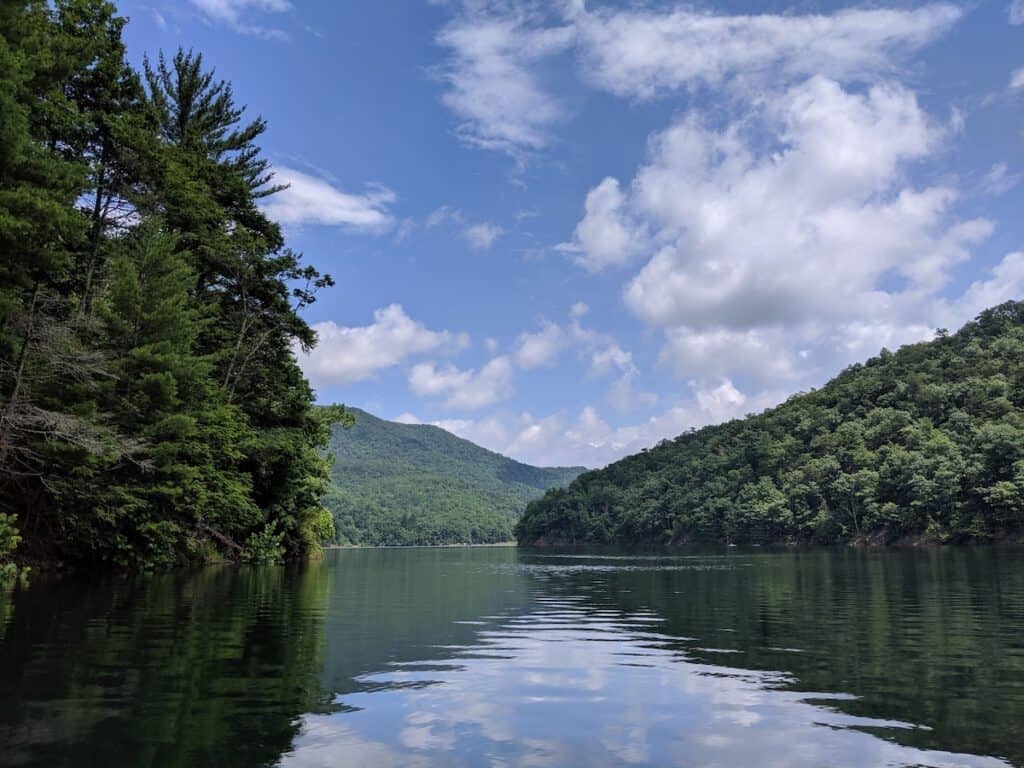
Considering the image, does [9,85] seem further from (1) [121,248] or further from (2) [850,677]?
(2) [850,677]

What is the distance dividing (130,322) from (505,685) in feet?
87.7

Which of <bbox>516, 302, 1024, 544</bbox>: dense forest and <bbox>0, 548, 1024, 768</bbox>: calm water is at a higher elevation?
<bbox>516, 302, 1024, 544</bbox>: dense forest

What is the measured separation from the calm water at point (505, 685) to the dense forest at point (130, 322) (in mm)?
8410

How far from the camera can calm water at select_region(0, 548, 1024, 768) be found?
7094 millimetres

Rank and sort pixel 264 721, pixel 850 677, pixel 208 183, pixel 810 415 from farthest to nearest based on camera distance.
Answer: pixel 810 415, pixel 208 183, pixel 850 677, pixel 264 721

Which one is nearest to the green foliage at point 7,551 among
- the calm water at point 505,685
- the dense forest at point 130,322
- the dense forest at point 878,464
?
the dense forest at point 130,322

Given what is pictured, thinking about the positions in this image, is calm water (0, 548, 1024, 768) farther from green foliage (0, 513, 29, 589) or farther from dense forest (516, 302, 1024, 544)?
dense forest (516, 302, 1024, 544)

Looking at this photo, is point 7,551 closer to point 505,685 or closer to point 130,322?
point 130,322

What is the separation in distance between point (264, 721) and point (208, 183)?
4117 centimetres

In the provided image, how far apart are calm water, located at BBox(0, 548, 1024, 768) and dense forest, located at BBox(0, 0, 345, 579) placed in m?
8.41

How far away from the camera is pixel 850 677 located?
10.9m

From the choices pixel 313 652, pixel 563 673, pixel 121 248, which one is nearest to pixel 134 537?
pixel 121 248

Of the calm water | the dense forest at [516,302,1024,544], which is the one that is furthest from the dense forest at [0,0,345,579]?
the dense forest at [516,302,1024,544]

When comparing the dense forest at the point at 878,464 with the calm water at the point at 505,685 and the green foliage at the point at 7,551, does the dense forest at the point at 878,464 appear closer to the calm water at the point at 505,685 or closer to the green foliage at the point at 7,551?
the calm water at the point at 505,685
